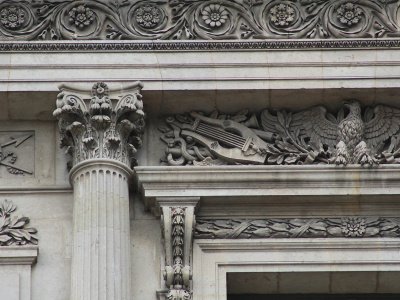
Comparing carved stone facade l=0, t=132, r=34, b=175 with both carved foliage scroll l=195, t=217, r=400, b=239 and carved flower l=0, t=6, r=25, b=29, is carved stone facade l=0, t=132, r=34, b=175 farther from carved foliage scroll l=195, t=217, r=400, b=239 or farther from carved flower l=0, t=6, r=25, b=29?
carved foliage scroll l=195, t=217, r=400, b=239

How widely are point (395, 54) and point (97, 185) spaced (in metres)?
4.45

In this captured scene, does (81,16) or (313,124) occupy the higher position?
(81,16)

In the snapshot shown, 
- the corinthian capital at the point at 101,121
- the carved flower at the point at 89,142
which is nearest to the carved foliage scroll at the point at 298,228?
the corinthian capital at the point at 101,121

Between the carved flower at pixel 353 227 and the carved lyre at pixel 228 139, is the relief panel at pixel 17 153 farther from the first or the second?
the carved flower at pixel 353 227

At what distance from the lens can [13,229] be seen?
19.5m

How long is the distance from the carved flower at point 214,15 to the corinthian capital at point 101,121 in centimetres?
146

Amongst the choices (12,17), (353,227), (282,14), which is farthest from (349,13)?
(12,17)

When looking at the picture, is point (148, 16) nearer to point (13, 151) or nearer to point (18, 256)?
point (13, 151)

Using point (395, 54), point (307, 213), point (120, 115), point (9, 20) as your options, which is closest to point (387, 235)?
point (307, 213)

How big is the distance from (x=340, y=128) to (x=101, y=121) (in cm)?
318

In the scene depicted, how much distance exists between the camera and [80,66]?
20234mm

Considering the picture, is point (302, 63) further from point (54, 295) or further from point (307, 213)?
point (54, 295)

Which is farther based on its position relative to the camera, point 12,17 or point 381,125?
point 12,17

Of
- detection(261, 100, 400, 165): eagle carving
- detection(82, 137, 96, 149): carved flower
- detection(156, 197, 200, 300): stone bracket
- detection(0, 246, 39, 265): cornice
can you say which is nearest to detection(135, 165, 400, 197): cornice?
detection(156, 197, 200, 300): stone bracket
